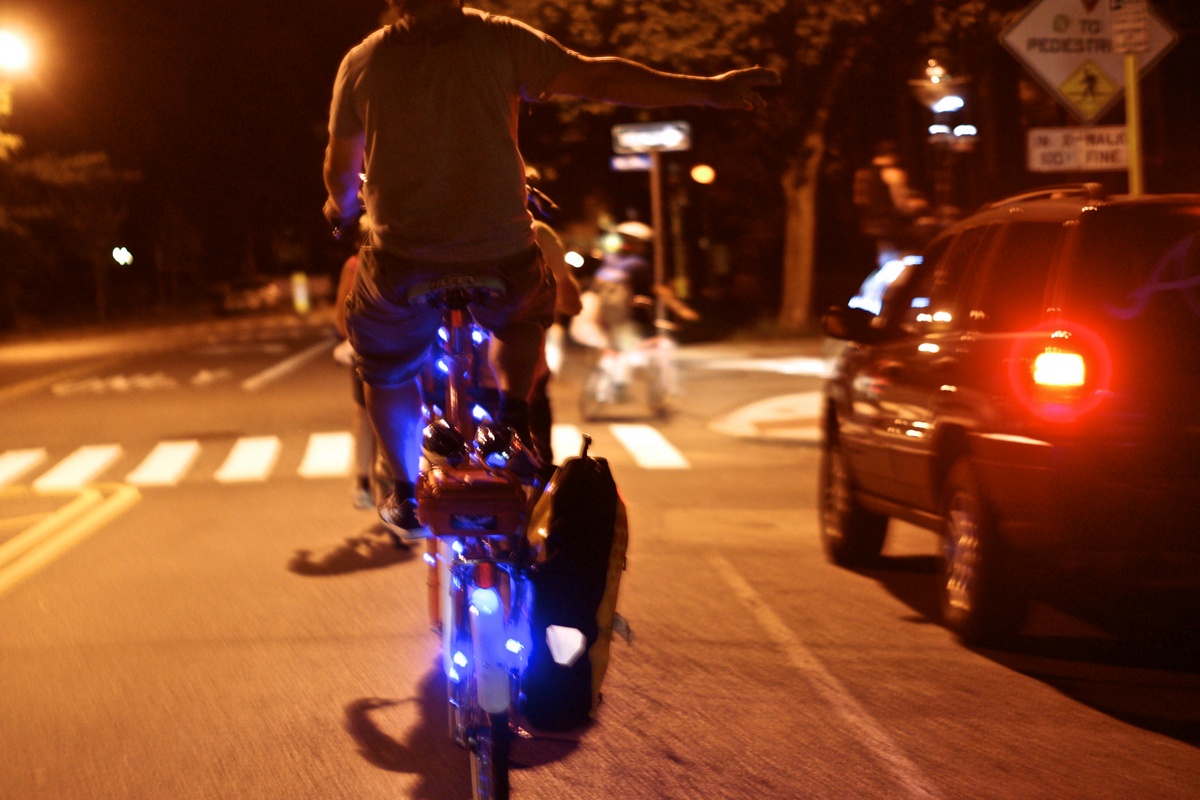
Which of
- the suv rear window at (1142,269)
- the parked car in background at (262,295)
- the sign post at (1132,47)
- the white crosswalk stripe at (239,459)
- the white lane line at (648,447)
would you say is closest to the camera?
the suv rear window at (1142,269)

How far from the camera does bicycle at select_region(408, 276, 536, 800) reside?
392cm

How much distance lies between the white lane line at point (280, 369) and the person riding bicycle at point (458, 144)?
18299 millimetres

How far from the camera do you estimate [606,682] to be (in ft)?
20.1

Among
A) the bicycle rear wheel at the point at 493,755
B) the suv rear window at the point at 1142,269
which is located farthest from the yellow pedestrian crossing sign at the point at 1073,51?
the bicycle rear wheel at the point at 493,755

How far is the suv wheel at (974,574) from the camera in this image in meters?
6.51

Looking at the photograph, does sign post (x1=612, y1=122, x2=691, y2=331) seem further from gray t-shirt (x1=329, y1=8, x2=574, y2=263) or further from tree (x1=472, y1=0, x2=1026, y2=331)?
gray t-shirt (x1=329, y1=8, x2=574, y2=263)

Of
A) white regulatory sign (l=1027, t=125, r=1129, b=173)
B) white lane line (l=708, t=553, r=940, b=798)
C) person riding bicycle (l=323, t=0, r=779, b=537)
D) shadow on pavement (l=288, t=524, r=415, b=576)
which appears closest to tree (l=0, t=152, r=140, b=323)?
shadow on pavement (l=288, t=524, r=415, b=576)

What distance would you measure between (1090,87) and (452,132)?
24.4 feet

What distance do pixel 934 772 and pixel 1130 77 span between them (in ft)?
22.1

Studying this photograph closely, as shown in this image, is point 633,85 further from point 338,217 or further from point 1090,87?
point 1090,87

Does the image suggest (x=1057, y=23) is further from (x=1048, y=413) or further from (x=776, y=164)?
(x=776, y=164)

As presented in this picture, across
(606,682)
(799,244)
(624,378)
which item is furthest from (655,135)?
(799,244)

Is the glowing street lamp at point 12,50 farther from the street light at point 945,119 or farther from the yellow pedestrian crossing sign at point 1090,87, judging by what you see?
the yellow pedestrian crossing sign at point 1090,87

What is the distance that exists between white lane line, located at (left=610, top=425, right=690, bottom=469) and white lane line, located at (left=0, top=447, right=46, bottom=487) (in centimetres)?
531
